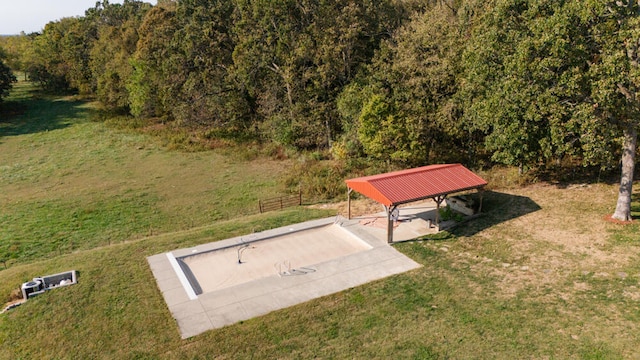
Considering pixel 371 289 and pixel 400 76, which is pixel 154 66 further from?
pixel 371 289

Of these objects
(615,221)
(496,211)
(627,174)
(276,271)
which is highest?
(627,174)

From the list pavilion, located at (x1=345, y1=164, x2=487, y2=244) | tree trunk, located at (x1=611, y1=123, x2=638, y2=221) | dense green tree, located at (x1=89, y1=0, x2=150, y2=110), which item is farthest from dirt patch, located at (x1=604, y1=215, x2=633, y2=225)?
dense green tree, located at (x1=89, y1=0, x2=150, y2=110)

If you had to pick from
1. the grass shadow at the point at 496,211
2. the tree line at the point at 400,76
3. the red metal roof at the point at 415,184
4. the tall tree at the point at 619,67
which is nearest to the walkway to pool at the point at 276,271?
the grass shadow at the point at 496,211

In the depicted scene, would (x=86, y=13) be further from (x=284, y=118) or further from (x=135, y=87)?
(x=284, y=118)

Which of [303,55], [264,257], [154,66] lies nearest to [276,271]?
[264,257]

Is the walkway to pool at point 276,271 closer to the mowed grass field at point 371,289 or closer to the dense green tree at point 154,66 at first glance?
the mowed grass field at point 371,289

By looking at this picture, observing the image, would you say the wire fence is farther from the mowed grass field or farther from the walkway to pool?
the walkway to pool

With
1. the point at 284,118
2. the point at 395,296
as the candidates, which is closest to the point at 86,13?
the point at 284,118
